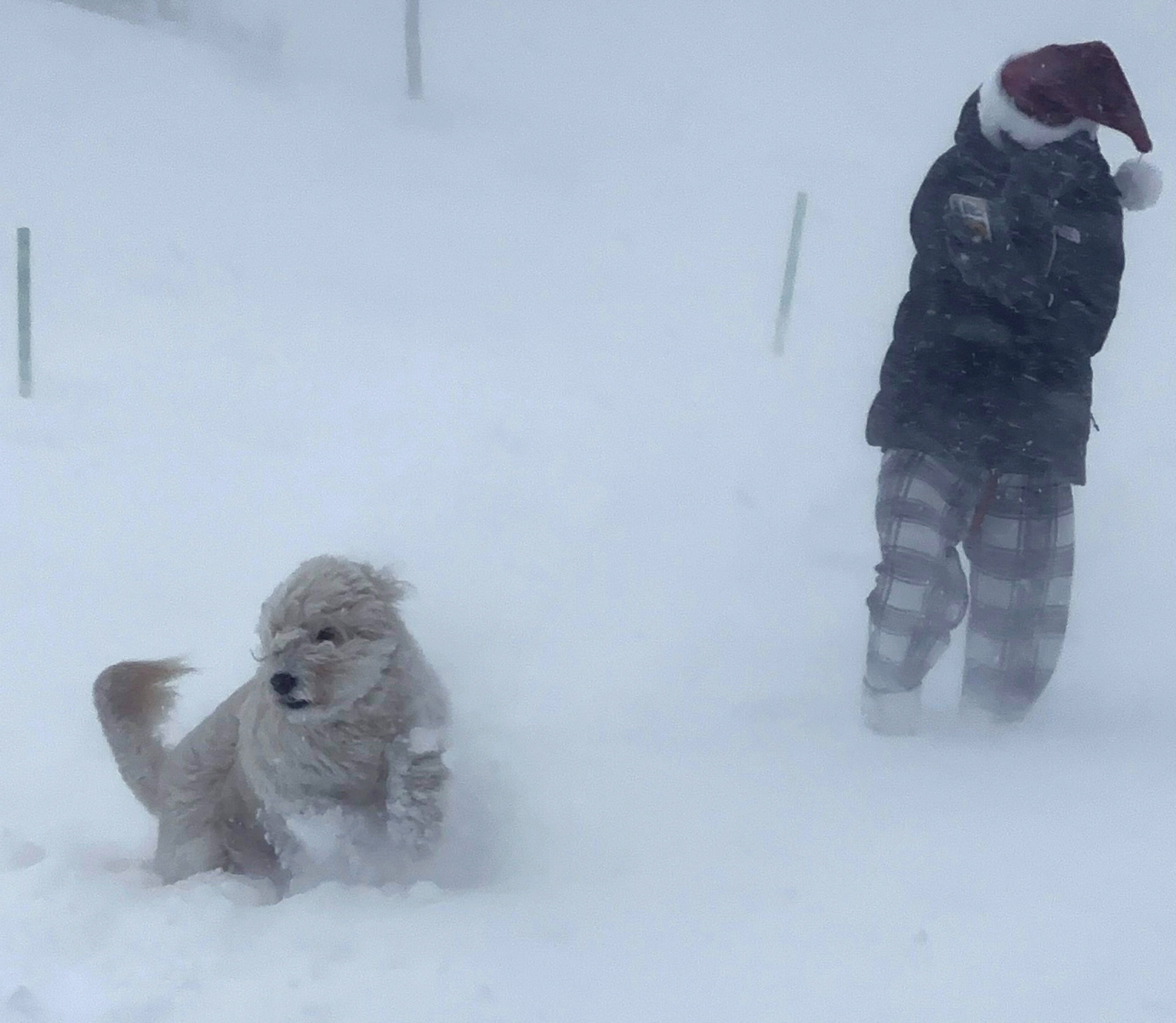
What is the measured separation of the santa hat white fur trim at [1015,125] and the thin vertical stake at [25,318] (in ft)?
15.5

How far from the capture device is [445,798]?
3133mm

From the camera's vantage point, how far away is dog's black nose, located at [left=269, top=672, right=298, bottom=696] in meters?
2.85

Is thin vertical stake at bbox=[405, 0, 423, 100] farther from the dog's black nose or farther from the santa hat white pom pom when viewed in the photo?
the dog's black nose

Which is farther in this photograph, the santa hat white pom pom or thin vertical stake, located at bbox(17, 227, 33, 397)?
thin vertical stake, located at bbox(17, 227, 33, 397)

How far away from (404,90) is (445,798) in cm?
1404

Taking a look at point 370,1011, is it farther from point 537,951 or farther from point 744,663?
point 744,663

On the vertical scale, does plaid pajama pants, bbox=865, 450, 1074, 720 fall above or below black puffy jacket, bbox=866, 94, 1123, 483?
below

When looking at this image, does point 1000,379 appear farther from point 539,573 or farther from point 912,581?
point 539,573

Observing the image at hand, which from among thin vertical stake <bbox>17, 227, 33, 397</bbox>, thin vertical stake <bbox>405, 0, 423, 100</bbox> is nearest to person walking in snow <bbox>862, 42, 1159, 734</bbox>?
thin vertical stake <bbox>17, 227, 33, 397</bbox>

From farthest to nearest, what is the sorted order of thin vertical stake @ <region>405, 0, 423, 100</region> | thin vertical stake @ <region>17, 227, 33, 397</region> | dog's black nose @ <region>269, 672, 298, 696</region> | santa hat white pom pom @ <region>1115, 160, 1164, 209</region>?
thin vertical stake @ <region>405, 0, 423, 100</region> → thin vertical stake @ <region>17, 227, 33, 397</region> → santa hat white pom pom @ <region>1115, 160, 1164, 209</region> → dog's black nose @ <region>269, 672, 298, 696</region>

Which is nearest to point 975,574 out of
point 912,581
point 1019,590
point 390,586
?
point 1019,590

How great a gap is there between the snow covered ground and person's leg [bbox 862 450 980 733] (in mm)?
170

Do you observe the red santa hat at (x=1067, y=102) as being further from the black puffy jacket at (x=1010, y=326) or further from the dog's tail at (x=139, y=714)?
the dog's tail at (x=139, y=714)

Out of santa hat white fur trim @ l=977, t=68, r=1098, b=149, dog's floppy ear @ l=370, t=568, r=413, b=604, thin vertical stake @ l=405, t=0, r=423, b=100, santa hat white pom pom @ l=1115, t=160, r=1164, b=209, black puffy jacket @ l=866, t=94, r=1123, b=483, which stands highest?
thin vertical stake @ l=405, t=0, r=423, b=100
